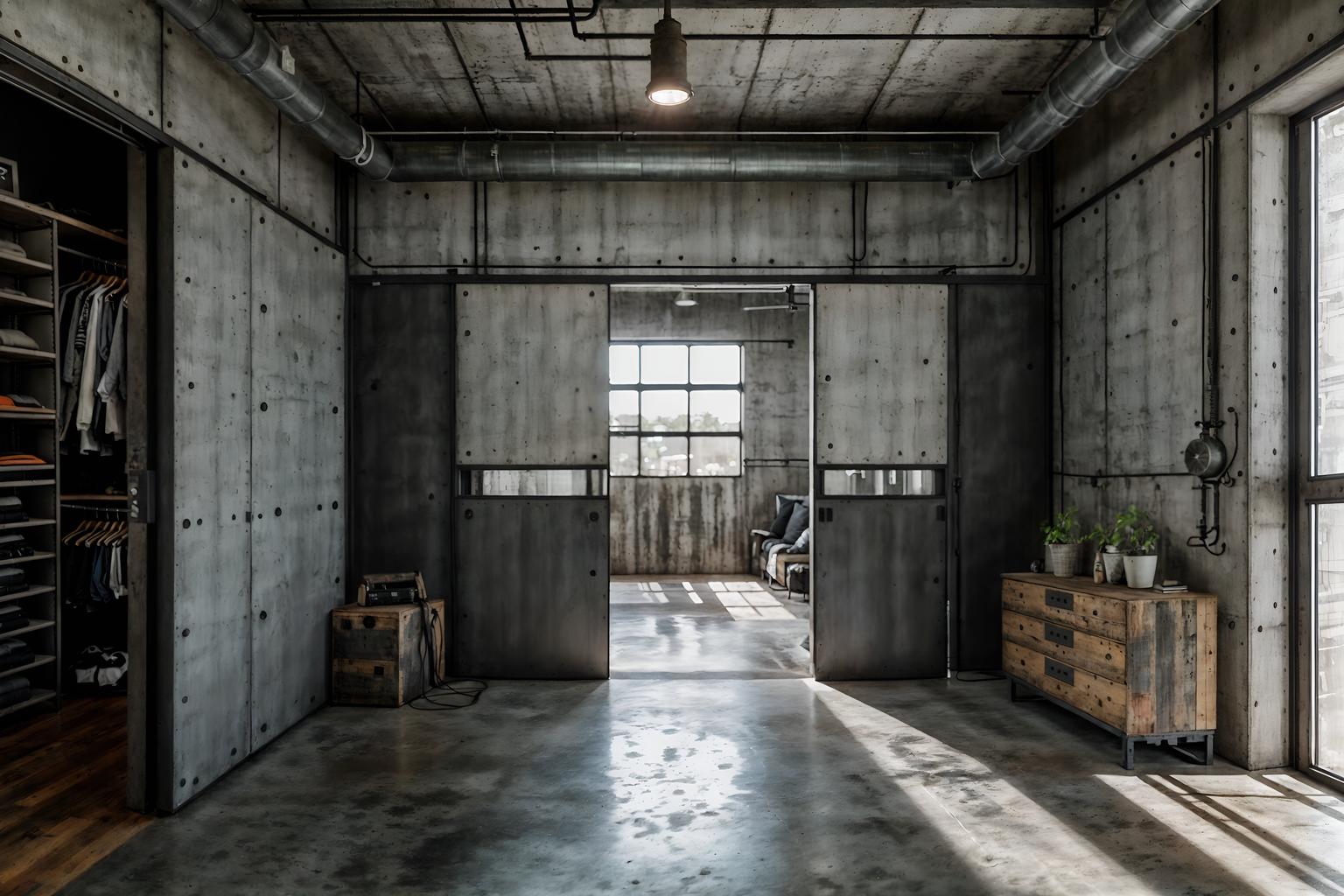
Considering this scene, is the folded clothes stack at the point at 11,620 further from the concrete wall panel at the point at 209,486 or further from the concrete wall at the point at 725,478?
the concrete wall at the point at 725,478

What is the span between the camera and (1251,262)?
152 inches

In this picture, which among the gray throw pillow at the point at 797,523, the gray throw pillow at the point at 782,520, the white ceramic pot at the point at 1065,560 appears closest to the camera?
the white ceramic pot at the point at 1065,560

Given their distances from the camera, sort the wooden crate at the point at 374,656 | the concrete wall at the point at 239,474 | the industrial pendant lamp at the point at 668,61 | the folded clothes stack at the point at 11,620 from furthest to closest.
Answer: the wooden crate at the point at 374,656 < the folded clothes stack at the point at 11,620 < the concrete wall at the point at 239,474 < the industrial pendant lamp at the point at 668,61

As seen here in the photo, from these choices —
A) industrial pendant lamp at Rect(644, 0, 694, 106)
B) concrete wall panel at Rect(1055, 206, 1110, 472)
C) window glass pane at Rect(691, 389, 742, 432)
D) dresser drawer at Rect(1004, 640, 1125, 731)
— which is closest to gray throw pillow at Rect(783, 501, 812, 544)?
window glass pane at Rect(691, 389, 742, 432)

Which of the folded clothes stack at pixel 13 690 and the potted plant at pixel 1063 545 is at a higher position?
the potted plant at pixel 1063 545

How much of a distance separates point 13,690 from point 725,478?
790cm

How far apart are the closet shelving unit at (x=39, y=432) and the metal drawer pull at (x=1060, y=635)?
5.37 meters

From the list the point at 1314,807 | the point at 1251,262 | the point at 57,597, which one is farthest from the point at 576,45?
the point at 1314,807

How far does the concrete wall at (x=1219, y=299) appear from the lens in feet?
12.6

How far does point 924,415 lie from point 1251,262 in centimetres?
214

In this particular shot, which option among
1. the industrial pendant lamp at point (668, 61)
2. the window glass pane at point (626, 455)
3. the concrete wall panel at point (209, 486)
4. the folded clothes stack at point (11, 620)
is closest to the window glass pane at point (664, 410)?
the window glass pane at point (626, 455)

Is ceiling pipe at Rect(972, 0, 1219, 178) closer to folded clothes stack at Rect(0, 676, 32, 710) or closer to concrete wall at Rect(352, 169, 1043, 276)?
concrete wall at Rect(352, 169, 1043, 276)

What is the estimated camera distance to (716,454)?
1137 cm

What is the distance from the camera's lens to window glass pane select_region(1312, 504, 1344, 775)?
3.66 m
